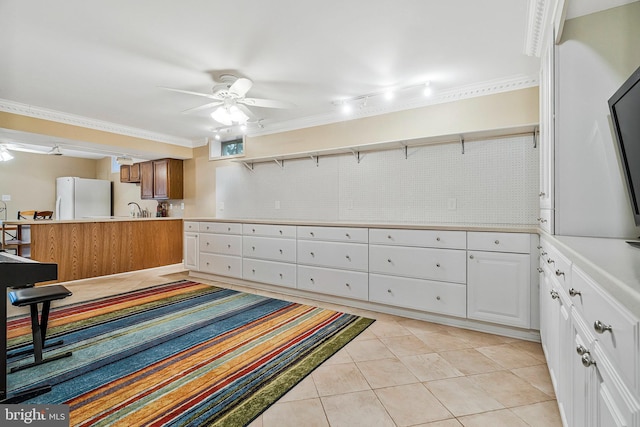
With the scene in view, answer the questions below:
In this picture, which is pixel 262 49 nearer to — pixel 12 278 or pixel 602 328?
pixel 12 278

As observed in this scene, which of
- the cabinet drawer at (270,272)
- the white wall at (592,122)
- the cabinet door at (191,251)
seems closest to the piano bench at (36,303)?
the cabinet drawer at (270,272)

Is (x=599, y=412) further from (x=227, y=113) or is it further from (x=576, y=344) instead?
(x=227, y=113)

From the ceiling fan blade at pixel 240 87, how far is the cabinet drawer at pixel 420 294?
220 centimetres

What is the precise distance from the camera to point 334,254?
344cm

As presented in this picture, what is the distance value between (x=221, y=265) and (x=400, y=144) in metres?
2.97

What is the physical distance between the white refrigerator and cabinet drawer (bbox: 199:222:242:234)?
4595 millimetres

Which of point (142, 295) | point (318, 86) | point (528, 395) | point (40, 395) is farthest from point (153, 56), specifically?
point (528, 395)

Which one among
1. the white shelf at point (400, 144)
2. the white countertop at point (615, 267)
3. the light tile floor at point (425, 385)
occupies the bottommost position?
the light tile floor at point (425, 385)

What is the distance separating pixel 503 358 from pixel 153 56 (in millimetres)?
3637

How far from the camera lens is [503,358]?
2.21 meters

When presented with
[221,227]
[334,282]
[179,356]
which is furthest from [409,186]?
[179,356]

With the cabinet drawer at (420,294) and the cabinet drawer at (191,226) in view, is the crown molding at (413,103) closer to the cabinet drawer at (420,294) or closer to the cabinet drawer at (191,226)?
the cabinet drawer at (191,226)

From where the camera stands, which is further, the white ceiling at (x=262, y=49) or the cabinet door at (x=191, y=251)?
the cabinet door at (x=191, y=251)

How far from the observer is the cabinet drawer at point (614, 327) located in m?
0.62
